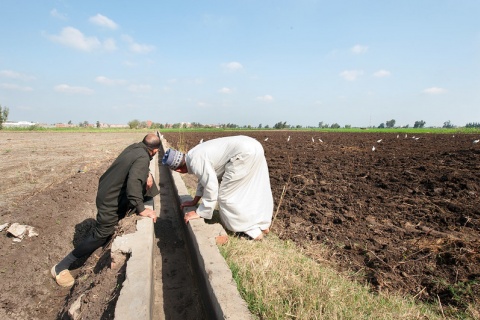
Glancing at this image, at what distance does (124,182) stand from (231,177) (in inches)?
49.2

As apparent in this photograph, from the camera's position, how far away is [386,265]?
2.88m

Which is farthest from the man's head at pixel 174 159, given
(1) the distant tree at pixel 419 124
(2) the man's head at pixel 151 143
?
(1) the distant tree at pixel 419 124

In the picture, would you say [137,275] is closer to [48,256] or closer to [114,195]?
[114,195]

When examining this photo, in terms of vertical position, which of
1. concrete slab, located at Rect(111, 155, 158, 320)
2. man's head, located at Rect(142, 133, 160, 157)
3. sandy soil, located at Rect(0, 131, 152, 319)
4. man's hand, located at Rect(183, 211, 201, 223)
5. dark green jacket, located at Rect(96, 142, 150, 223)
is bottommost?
sandy soil, located at Rect(0, 131, 152, 319)

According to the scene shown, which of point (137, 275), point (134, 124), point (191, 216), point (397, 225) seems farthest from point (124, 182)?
point (134, 124)

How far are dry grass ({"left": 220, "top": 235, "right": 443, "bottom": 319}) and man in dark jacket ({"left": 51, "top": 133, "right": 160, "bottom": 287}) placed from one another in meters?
1.20

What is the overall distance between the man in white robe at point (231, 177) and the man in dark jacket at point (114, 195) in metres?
0.33

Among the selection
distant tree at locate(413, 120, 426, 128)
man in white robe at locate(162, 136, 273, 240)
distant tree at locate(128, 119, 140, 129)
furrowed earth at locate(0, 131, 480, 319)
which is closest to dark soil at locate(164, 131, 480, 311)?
furrowed earth at locate(0, 131, 480, 319)

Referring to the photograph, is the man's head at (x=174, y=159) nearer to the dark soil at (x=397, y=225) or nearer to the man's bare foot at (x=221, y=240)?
the man's bare foot at (x=221, y=240)

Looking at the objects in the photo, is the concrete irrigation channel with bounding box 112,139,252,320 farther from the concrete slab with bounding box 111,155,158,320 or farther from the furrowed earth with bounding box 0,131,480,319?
the furrowed earth with bounding box 0,131,480,319

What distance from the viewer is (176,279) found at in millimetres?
3096

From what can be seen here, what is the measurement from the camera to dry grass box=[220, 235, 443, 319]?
1.97 meters

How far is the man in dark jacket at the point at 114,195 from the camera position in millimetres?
3042

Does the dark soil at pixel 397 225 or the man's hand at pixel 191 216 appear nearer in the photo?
the dark soil at pixel 397 225
